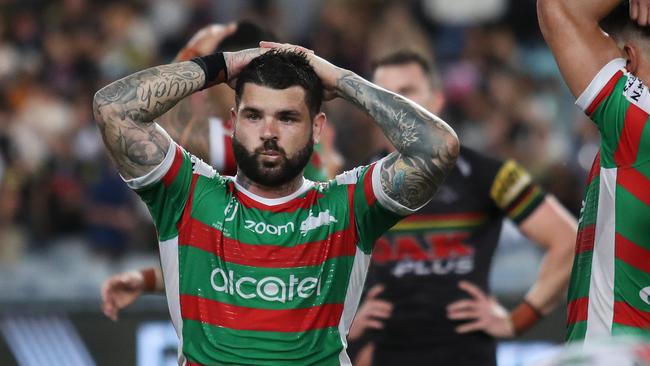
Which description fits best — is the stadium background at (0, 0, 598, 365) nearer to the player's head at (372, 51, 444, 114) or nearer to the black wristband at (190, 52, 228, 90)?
the player's head at (372, 51, 444, 114)

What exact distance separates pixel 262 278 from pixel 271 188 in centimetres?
37

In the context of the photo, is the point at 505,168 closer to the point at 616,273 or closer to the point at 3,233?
the point at 616,273

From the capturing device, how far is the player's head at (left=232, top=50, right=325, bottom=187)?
4.61m

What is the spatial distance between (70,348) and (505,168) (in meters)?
3.44

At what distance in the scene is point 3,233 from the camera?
1094 centimetres

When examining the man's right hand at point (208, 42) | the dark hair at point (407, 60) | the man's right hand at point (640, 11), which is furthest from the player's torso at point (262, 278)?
the dark hair at point (407, 60)

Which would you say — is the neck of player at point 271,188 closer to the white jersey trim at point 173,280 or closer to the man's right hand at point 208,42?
the white jersey trim at point 173,280

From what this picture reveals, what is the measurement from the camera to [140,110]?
4652 mm

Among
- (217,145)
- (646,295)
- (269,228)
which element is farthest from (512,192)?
(269,228)

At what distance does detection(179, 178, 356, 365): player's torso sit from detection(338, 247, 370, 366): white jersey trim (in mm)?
28

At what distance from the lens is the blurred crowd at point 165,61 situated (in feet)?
37.4

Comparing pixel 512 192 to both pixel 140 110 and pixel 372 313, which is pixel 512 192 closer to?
pixel 372 313

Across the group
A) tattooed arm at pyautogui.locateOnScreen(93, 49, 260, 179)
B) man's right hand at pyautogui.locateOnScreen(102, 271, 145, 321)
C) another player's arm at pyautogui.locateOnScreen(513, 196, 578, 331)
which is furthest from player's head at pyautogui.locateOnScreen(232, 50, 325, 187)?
another player's arm at pyautogui.locateOnScreen(513, 196, 578, 331)

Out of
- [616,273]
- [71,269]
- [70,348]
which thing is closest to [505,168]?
[616,273]
